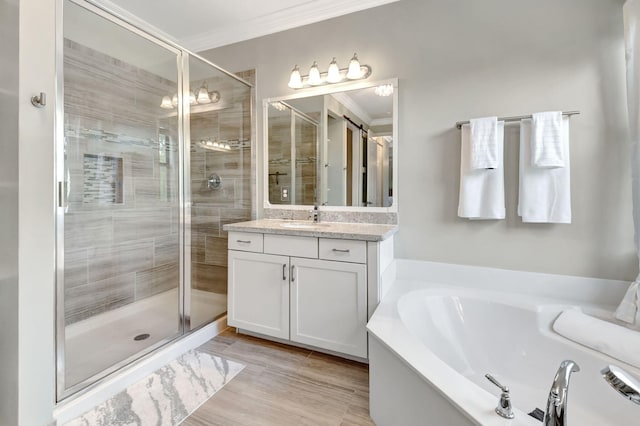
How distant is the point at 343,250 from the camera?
1.93 m

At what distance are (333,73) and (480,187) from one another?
1381mm

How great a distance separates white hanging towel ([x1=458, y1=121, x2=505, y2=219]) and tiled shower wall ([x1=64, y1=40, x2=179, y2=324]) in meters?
2.06

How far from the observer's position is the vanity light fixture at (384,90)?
7.52 ft

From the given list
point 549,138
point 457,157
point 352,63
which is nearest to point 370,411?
point 457,157

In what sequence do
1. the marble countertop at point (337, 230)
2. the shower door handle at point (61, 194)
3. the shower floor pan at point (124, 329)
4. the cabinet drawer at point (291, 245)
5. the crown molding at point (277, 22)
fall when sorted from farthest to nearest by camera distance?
the crown molding at point (277, 22) < the cabinet drawer at point (291, 245) < the marble countertop at point (337, 230) < the shower floor pan at point (124, 329) < the shower door handle at point (61, 194)

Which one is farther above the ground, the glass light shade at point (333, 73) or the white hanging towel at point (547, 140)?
the glass light shade at point (333, 73)

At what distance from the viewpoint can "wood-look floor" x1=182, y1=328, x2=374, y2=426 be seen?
1510mm

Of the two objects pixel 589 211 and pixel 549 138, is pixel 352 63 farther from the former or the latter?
pixel 589 211

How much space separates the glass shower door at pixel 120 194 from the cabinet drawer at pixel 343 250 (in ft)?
3.74

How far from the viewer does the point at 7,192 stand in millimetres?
1316

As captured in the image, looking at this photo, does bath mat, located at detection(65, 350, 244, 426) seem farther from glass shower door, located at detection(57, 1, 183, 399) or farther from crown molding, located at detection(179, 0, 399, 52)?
crown molding, located at detection(179, 0, 399, 52)

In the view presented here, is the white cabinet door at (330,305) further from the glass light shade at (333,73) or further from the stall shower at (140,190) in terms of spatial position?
the glass light shade at (333,73)

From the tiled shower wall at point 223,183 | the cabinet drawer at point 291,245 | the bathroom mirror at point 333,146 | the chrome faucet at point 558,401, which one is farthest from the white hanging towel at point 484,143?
the tiled shower wall at point 223,183

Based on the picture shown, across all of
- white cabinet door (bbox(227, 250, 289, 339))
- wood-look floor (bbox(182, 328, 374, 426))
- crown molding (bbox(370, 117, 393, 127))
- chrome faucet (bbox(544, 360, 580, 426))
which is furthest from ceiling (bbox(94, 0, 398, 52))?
wood-look floor (bbox(182, 328, 374, 426))
